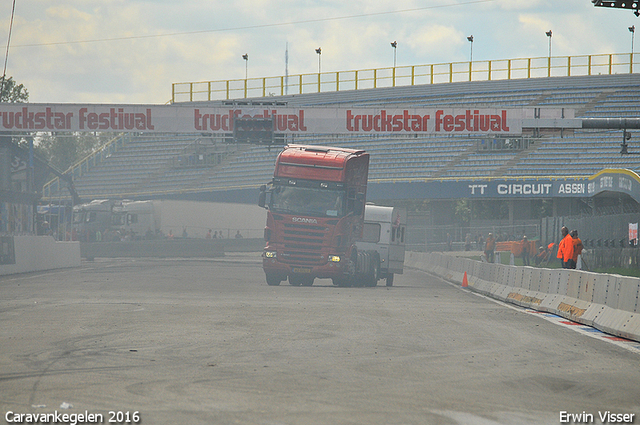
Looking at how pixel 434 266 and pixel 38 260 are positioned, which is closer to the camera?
pixel 38 260

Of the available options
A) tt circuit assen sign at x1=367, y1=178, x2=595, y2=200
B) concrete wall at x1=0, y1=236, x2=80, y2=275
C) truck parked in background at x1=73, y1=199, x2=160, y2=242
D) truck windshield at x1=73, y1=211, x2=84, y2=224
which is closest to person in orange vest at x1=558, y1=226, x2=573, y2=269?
concrete wall at x1=0, y1=236, x2=80, y2=275

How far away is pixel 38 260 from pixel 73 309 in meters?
17.2

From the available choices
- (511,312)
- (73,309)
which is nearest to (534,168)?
(511,312)

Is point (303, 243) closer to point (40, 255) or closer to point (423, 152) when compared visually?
point (40, 255)

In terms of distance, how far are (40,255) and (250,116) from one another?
1028 cm

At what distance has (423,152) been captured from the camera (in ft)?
187

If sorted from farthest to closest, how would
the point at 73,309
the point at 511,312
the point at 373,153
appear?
the point at 373,153, the point at 511,312, the point at 73,309

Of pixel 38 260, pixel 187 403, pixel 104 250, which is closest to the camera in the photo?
pixel 187 403

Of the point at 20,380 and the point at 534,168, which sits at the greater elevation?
the point at 534,168

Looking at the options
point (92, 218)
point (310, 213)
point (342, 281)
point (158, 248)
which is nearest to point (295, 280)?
point (342, 281)

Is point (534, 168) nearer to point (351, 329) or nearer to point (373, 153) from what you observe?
point (373, 153)

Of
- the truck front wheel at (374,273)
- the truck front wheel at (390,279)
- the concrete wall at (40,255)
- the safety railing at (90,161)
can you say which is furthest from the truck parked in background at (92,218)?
the truck front wheel at (374,273)

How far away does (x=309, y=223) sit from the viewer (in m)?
23.5

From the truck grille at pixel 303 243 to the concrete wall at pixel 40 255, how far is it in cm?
989
